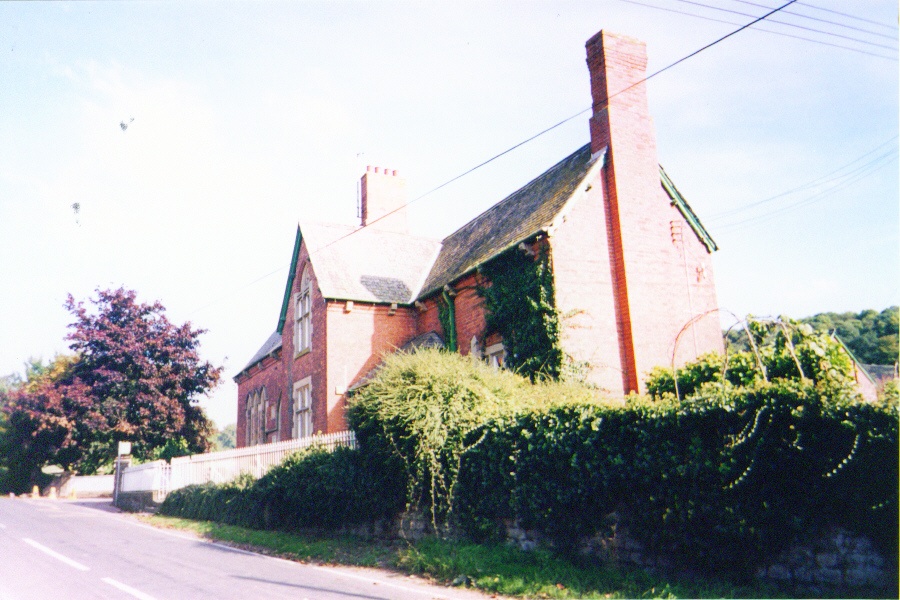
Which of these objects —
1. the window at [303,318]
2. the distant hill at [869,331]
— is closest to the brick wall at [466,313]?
the window at [303,318]

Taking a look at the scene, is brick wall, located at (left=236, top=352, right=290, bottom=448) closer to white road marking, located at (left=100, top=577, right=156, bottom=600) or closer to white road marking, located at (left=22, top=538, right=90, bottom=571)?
white road marking, located at (left=22, top=538, right=90, bottom=571)

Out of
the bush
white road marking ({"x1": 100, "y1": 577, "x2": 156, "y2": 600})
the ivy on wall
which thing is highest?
the ivy on wall

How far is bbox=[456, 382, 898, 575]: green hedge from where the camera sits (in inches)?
267

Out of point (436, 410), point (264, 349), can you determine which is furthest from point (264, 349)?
point (436, 410)

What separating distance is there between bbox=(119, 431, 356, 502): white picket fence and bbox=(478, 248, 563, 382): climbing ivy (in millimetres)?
4869

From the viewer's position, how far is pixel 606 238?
1731 centimetres

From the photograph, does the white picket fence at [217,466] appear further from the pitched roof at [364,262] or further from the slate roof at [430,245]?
the slate roof at [430,245]

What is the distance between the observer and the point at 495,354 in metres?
18.1

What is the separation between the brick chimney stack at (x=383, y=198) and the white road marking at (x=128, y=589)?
19.7 meters

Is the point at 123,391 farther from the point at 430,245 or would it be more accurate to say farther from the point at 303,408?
the point at 430,245

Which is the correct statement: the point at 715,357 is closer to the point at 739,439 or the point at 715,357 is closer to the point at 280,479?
the point at 739,439

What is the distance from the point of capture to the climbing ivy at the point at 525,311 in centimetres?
1569

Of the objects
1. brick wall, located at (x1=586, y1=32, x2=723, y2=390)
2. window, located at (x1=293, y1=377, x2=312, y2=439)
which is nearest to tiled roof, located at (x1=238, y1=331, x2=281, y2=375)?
window, located at (x1=293, y1=377, x2=312, y2=439)

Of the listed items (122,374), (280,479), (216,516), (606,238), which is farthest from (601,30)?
(122,374)
